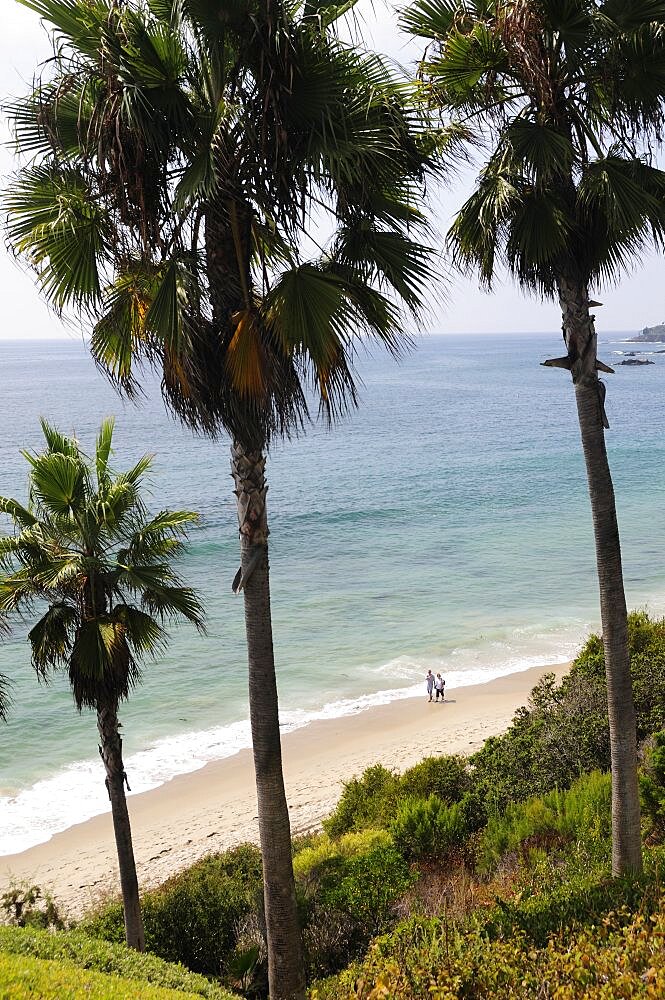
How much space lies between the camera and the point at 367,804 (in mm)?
12625

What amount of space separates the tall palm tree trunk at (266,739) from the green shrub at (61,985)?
4.60 ft

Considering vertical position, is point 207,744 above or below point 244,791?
above

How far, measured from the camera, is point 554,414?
299 feet

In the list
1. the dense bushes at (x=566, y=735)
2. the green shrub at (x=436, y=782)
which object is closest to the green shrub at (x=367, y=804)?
the green shrub at (x=436, y=782)

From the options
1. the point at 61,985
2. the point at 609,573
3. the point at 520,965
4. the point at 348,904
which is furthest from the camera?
the point at 348,904

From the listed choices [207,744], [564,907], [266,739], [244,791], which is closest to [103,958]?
[266,739]

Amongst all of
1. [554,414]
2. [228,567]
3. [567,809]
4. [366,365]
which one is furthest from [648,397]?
[567,809]

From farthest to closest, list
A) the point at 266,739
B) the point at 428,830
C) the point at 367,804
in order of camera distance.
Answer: the point at 367,804, the point at 428,830, the point at 266,739

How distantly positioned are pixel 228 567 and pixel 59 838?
19.1 m

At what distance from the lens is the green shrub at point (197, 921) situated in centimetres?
914

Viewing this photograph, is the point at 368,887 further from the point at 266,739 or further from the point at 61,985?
the point at 61,985

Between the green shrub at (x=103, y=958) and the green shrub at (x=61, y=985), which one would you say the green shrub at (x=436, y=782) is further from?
the green shrub at (x=61, y=985)

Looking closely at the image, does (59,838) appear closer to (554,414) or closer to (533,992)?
(533,992)

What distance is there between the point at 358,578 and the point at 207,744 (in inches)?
580
